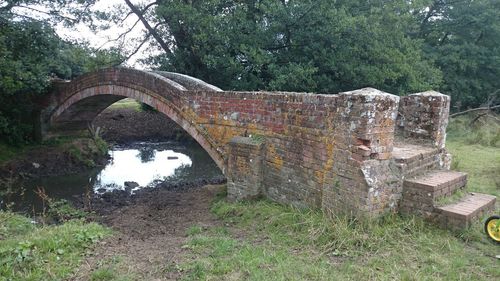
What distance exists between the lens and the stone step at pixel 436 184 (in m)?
5.04

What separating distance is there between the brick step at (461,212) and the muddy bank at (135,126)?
1548cm

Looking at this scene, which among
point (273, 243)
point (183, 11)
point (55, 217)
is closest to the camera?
point (273, 243)

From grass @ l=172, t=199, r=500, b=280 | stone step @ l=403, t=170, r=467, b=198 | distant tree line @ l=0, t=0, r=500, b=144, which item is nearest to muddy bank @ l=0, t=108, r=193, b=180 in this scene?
distant tree line @ l=0, t=0, r=500, b=144

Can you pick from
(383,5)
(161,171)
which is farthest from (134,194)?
(383,5)

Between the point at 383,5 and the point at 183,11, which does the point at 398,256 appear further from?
the point at 383,5

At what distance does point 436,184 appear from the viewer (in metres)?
5.08

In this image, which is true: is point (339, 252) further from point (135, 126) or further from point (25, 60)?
point (135, 126)

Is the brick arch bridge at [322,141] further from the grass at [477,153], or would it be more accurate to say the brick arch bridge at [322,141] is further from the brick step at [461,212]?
the grass at [477,153]

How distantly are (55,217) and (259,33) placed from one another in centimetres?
879

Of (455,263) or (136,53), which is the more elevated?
(136,53)

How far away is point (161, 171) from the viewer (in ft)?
44.9

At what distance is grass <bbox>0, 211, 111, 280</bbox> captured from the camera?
13.7 feet

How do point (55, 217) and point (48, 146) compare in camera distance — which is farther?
point (48, 146)

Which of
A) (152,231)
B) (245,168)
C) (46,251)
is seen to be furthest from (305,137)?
(46,251)
